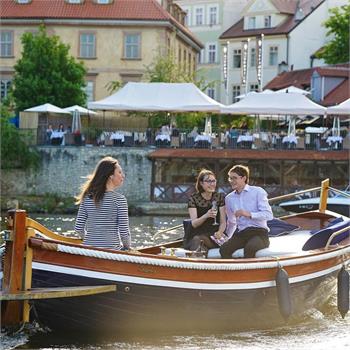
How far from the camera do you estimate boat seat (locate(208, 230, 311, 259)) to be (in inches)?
589

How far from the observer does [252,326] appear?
14727mm

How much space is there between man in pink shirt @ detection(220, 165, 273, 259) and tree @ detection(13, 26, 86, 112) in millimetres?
38211

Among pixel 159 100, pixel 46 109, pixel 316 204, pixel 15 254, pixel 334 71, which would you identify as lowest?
pixel 316 204

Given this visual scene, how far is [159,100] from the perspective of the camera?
44.9 meters

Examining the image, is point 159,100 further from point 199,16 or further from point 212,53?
point 199,16

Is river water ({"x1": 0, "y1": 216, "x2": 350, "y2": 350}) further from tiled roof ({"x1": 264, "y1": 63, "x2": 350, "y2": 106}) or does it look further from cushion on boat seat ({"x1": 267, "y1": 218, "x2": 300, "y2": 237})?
tiled roof ({"x1": 264, "y1": 63, "x2": 350, "y2": 106})

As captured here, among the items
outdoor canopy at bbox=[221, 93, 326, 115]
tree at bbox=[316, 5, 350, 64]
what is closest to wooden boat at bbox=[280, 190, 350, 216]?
outdoor canopy at bbox=[221, 93, 326, 115]

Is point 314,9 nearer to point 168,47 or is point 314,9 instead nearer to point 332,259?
point 168,47

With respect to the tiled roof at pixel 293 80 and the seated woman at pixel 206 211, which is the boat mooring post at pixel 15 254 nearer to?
the seated woman at pixel 206 211

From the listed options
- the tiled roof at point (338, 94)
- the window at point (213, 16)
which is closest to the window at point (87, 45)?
the tiled roof at point (338, 94)

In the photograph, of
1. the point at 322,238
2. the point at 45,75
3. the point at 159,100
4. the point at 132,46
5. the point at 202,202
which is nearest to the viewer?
the point at 202,202

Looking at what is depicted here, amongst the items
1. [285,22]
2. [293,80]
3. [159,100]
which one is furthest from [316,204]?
[285,22]

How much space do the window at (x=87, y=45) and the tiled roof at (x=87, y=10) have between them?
0.99 metres

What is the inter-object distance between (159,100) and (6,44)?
17057mm
